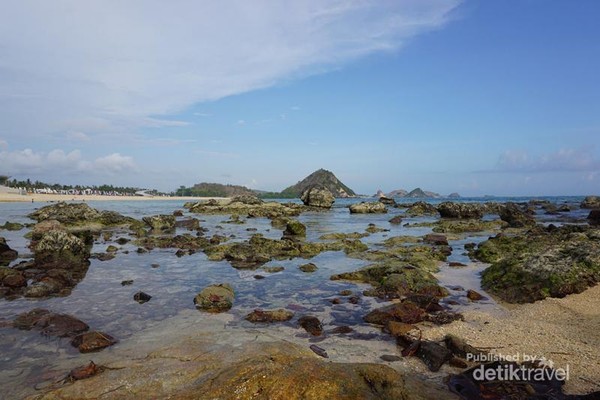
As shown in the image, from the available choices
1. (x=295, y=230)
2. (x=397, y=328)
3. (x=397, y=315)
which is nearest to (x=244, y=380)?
(x=397, y=328)

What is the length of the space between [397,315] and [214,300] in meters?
5.52

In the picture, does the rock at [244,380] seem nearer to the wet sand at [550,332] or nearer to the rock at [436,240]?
the wet sand at [550,332]

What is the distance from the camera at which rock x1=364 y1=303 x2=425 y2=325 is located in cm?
970

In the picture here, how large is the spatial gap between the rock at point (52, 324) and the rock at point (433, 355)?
26.6ft

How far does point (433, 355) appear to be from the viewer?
7160 millimetres

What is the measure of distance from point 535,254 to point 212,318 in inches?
465

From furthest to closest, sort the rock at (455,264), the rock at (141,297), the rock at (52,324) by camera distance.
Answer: the rock at (455,264), the rock at (141,297), the rock at (52,324)

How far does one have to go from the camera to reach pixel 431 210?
67062 mm

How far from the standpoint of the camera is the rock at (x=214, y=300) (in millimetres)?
11305

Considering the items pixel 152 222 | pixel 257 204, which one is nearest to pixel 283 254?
pixel 152 222

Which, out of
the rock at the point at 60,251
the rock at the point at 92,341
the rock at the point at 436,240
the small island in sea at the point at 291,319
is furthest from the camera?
the rock at the point at 436,240

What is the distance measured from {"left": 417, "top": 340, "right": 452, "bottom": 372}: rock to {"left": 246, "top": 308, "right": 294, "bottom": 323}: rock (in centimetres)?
394

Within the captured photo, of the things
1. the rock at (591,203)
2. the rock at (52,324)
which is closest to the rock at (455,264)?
the rock at (52,324)

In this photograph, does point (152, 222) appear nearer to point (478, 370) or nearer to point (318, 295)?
point (318, 295)
